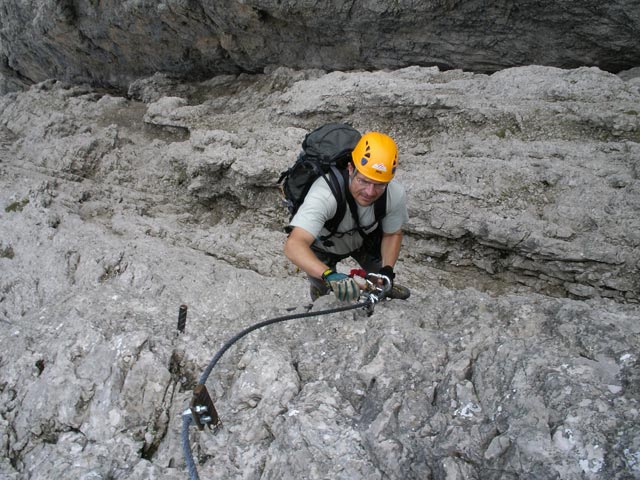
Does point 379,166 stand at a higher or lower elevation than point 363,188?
higher

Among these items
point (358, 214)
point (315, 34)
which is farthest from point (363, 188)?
point (315, 34)

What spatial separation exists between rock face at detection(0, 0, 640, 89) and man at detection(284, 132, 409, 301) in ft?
25.0

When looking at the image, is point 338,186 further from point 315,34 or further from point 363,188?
point 315,34

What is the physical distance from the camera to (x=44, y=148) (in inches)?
482

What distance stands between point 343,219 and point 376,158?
84 cm

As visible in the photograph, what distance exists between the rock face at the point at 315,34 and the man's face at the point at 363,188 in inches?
311

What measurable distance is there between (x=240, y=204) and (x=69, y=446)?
6.53 meters

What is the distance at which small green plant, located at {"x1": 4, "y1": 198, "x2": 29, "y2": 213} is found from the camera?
8969 millimetres

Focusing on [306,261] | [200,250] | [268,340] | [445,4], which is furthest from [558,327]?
[445,4]

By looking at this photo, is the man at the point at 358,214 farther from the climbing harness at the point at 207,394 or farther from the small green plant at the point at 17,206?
the small green plant at the point at 17,206

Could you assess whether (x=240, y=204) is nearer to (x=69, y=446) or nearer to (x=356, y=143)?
(x=356, y=143)

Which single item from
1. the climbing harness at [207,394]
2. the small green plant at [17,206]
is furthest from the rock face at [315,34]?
the climbing harness at [207,394]

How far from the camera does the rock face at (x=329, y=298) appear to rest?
3260 mm

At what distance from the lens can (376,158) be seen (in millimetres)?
4074
